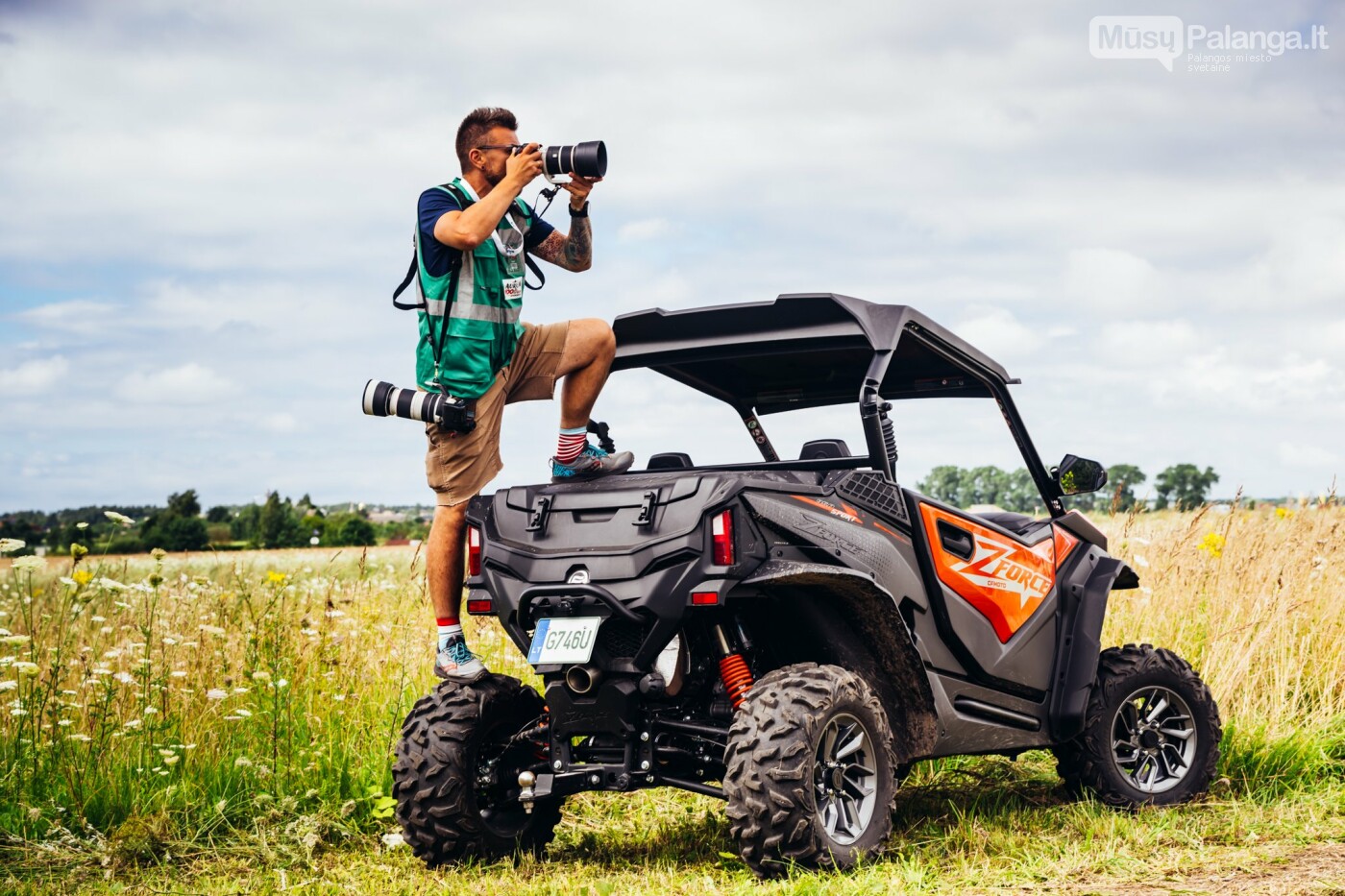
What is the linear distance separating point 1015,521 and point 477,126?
301 centimetres

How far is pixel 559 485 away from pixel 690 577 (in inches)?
28.7

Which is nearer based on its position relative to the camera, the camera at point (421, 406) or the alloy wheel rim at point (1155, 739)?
the camera at point (421, 406)

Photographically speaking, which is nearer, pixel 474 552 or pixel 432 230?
pixel 474 552

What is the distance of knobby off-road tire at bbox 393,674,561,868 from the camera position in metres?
5.00

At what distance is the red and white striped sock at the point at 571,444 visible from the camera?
5.58 m

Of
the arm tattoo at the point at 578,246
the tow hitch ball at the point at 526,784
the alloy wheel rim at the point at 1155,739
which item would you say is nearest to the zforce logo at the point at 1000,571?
the alloy wheel rim at the point at 1155,739

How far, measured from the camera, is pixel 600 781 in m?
4.64

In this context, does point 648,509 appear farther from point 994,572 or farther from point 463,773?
point 994,572

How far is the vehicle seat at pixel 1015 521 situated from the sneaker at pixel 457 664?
7.72 ft

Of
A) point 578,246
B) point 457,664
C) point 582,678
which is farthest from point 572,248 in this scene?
point 582,678

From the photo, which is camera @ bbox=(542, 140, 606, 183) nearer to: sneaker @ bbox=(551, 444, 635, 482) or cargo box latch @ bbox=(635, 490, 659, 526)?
sneaker @ bbox=(551, 444, 635, 482)

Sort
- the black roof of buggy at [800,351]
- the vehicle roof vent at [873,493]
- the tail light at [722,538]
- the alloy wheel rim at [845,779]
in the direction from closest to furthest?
the tail light at [722,538] → the alloy wheel rim at [845,779] → the vehicle roof vent at [873,493] → the black roof of buggy at [800,351]

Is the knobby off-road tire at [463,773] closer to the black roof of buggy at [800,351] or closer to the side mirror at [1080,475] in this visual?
the black roof of buggy at [800,351]

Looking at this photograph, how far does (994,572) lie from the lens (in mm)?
5633
